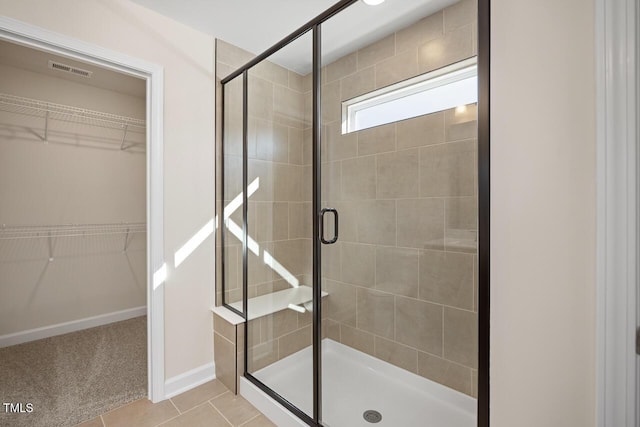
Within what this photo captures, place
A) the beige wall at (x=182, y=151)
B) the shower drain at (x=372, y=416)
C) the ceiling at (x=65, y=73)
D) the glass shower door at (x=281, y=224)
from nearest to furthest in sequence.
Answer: the shower drain at (x=372, y=416) < the glass shower door at (x=281, y=224) < the beige wall at (x=182, y=151) < the ceiling at (x=65, y=73)

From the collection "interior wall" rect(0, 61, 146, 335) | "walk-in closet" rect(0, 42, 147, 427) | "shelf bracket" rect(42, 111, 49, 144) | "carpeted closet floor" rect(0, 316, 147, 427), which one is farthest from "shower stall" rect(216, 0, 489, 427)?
"shelf bracket" rect(42, 111, 49, 144)

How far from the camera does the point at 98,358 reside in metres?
2.41

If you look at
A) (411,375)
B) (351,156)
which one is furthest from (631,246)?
(411,375)

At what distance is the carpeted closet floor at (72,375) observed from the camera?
1758 mm

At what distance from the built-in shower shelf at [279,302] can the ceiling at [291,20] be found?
131 centimetres

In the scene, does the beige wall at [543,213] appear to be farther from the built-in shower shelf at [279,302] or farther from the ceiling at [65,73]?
the ceiling at [65,73]

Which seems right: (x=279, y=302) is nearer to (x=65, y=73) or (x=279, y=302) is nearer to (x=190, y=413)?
(x=190, y=413)

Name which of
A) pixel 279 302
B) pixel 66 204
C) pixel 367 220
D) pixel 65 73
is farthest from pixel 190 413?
pixel 65 73

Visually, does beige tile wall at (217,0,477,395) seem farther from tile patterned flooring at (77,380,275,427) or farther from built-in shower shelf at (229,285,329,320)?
tile patterned flooring at (77,380,275,427)

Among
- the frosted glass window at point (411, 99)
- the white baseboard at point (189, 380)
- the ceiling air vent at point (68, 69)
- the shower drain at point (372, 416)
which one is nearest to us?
the frosted glass window at point (411, 99)

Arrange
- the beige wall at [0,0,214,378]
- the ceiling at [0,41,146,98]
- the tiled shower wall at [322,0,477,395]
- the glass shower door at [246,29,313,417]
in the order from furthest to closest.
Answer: the ceiling at [0,41,146,98], the beige wall at [0,0,214,378], the glass shower door at [246,29,313,417], the tiled shower wall at [322,0,477,395]

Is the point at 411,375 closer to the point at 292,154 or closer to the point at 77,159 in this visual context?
the point at 292,154

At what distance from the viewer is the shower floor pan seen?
1.55 meters

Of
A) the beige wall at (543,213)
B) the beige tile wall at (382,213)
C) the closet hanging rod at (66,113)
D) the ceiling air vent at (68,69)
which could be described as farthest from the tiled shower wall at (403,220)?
the closet hanging rod at (66,113)
